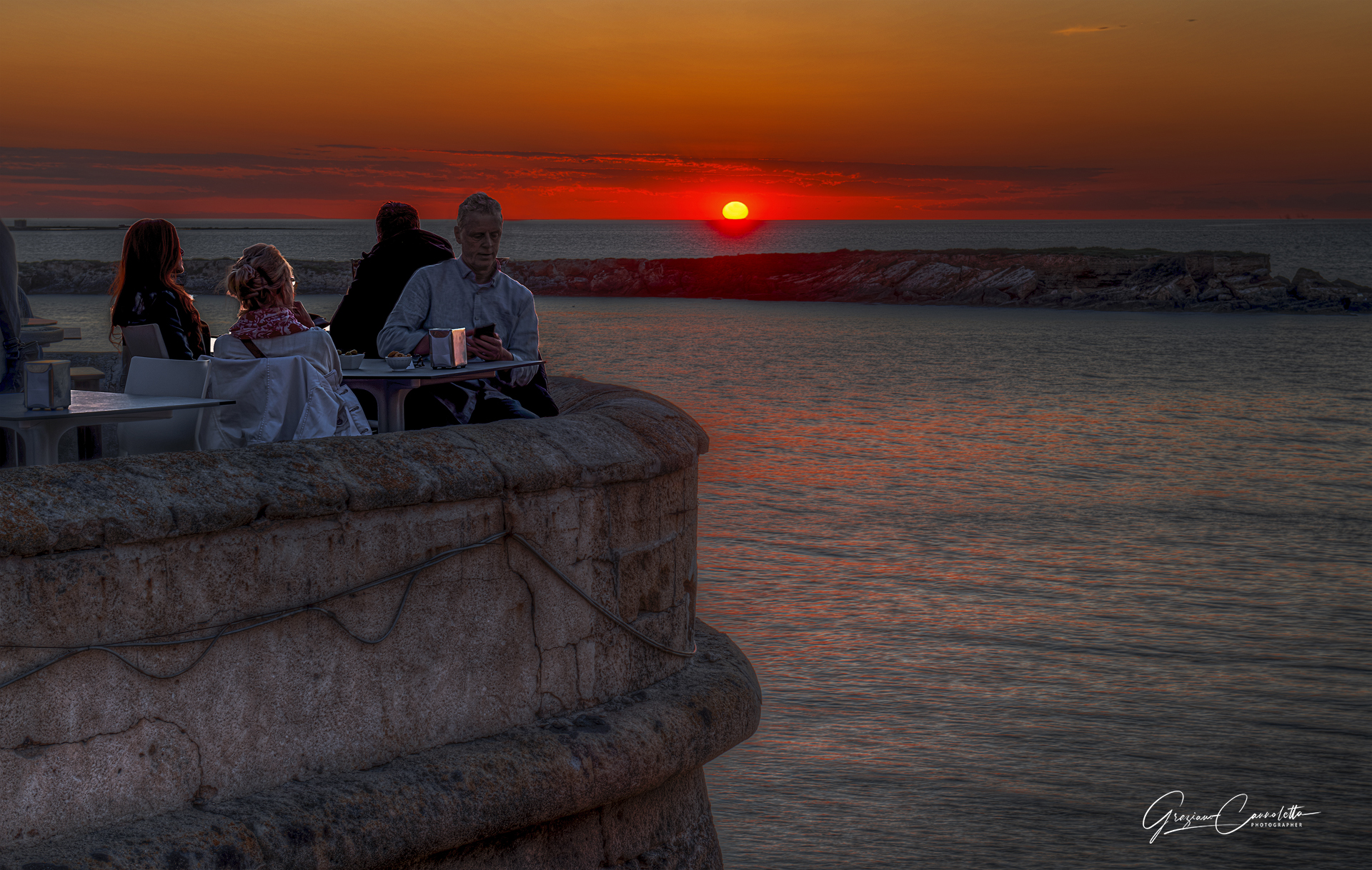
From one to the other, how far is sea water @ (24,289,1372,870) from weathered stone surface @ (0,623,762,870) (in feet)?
8.99

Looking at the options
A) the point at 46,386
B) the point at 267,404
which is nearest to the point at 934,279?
the point at 267,404

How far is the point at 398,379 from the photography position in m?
4.67

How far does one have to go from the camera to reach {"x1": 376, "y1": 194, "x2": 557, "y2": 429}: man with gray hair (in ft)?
16.0

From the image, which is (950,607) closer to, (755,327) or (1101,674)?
(1101,674)

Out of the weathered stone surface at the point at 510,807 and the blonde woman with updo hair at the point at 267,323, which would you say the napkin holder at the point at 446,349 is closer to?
the blonde woman with updo hair at the point at 267,323

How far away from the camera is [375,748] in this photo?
2.99 m

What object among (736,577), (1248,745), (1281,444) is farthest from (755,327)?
(1248,745)

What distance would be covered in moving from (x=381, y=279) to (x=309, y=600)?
3.31 metres

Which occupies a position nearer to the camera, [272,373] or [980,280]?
[272,373]

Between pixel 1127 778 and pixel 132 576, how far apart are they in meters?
6.09

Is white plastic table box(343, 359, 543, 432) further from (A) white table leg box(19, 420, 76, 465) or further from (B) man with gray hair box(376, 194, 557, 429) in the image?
(A) white table leg box(19, 420, 76, 465)

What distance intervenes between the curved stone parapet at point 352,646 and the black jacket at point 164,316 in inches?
92.0
